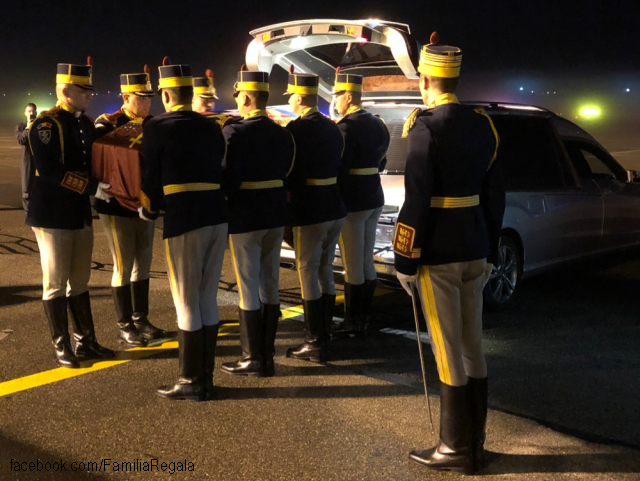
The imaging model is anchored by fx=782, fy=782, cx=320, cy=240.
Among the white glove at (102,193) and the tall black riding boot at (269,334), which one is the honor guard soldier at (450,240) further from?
the white glove at (102,193)

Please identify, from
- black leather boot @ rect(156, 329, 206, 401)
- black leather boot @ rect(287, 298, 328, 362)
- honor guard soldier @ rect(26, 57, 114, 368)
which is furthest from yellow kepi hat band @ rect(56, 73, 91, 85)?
black leather boot @ rect(287, 298, 328, 362)

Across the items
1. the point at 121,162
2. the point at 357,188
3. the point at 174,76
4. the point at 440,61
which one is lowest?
the point at 357,188

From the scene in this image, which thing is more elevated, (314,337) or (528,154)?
(528,154)

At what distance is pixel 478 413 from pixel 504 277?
308cm

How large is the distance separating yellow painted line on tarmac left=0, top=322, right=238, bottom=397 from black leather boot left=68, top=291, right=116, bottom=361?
0.32 ft

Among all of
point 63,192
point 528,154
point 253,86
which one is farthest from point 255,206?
point 528,154

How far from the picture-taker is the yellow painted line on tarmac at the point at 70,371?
4.99 metres

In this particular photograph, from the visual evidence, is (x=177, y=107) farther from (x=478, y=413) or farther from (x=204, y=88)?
(x=478, y=413)

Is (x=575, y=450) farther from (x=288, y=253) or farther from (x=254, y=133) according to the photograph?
(x=288, y=253)

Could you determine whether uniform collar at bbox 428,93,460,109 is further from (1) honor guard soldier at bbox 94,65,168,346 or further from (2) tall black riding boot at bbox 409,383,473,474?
(1) honor guard soldier at bbox 94,65,168,346

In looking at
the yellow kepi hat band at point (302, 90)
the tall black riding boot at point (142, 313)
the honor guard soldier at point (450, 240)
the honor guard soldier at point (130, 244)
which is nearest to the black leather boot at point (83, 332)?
the honor guard soldier at point (130, 244)

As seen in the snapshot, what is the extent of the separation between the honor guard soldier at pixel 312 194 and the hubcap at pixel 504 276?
182cm

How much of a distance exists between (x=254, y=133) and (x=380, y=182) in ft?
5.32

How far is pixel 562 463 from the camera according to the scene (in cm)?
405
